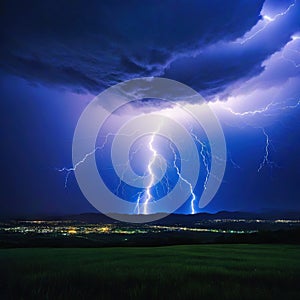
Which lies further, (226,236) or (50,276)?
(226,236)

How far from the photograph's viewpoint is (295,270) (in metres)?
10.4

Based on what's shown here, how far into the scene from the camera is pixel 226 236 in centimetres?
3325

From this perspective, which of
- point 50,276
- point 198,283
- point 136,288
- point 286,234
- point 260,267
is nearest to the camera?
point 136,288

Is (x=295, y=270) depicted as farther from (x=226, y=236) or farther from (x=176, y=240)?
(x=226, y=236)

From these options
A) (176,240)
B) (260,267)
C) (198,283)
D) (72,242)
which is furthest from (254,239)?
(198,283)

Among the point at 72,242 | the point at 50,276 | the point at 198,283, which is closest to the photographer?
the point at 198,283

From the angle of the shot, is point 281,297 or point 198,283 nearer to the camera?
point 281,297

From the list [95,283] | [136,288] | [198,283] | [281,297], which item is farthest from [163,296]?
[281,297]

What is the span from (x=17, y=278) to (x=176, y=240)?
960 inches

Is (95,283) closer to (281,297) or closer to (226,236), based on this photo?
(281,297)

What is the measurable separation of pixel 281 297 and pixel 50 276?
20.5 feet

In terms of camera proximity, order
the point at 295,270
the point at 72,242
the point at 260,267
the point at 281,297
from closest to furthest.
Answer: the point at 281,297 → the point at 295,270 → the point at 260,267 → the point at 72,242

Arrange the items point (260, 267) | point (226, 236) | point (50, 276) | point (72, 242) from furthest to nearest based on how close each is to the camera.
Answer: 1. point (226, 236)
2. point (72, 242)
3. point (260, 267)
4. point (50, 276)

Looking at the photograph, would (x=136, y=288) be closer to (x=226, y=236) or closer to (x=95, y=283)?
(x=95, y=283)
